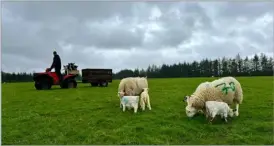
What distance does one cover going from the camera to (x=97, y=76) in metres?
→ 31.7

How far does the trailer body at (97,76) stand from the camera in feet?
103

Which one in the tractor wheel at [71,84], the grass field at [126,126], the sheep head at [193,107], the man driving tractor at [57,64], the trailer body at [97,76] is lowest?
the grass field at [126,126]

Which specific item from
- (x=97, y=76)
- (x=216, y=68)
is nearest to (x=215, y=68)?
(x=216, y=68)

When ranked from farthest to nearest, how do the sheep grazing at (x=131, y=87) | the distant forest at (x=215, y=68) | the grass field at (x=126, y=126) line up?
the distant forest at (x=215, y=68) < the sheep grazing at (x=131, y=87) < the grass field at (x=126, y=126)

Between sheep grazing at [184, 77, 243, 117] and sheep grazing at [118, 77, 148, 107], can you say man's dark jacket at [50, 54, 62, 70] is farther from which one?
sheep grazing at [184, 77, 243, 117]

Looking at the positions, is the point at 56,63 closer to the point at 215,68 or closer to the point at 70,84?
the point at 70,84

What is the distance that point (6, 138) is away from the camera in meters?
11.3

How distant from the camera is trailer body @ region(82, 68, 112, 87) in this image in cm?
3141

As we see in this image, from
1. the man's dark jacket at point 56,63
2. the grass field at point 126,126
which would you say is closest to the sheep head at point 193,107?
the grass field at point 126,126

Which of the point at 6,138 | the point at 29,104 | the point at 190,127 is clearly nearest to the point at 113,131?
the point at 190,127

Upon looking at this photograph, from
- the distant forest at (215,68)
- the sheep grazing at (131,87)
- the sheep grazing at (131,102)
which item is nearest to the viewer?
the sheep grazing at (131,102)

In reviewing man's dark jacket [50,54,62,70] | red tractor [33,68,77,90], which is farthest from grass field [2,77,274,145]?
red tractor [33,68,77,90]

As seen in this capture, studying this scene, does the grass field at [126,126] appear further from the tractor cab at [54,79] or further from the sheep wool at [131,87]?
the tractor cab at [54,79]

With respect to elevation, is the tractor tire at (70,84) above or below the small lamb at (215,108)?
above
